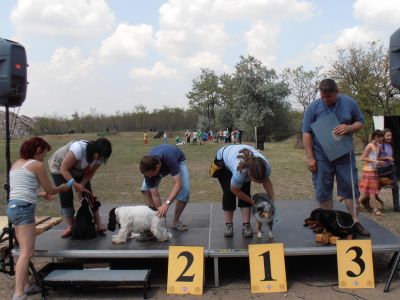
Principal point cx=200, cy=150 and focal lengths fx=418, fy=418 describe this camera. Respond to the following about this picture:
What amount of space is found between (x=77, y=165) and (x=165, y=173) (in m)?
1.05

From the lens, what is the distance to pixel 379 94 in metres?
22.6

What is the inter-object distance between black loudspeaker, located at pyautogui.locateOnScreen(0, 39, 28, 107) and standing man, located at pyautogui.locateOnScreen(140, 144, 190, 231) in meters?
1.57

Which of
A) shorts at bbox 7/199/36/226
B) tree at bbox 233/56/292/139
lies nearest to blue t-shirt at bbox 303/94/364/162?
shorts at bbox 7/199/36/226

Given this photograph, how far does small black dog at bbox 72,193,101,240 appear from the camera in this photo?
502 cm

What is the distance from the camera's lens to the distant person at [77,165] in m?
4.77

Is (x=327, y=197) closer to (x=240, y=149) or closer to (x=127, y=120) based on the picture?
(x=240, y=149)

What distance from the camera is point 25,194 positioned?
403 centimetres

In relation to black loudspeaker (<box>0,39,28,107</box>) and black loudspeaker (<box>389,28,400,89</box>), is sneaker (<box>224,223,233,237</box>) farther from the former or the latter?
black loudspeaker (<box>0,39,28,107</box>)

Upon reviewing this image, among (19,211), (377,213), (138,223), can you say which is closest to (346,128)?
(138,223)

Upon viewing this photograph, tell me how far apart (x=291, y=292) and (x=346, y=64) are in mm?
23252

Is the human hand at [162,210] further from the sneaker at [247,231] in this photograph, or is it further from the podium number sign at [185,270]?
the sneaker at [247,231]

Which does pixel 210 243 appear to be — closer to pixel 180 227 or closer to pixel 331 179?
pixel 180 227

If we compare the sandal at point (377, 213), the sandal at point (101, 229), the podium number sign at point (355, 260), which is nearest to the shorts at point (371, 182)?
the sandal at point (377, 213)

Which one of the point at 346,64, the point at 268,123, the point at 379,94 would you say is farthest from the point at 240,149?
the point at 268,123
